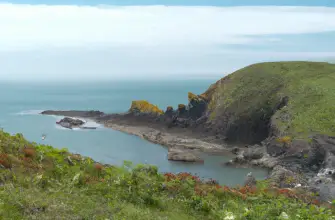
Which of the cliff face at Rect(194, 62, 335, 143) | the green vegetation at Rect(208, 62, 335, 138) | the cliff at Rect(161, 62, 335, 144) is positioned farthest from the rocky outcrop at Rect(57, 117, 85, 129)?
the green vegetation at Rect(208, 62, 335, 138)

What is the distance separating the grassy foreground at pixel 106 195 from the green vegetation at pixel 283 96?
1692 inches

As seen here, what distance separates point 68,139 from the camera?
2923 inches

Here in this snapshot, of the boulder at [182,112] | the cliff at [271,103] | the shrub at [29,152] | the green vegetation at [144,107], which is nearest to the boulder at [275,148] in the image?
the cliff at [271,103]

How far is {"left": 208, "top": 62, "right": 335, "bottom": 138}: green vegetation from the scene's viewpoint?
197 ft

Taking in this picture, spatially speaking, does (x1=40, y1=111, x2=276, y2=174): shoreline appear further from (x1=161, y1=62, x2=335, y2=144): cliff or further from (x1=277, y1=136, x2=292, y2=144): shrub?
(x1=161, y1=62, x2=335, y2=144): cliff

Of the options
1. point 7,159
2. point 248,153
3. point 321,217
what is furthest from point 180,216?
point 248,153

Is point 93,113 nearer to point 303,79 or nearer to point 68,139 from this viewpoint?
point 68,139

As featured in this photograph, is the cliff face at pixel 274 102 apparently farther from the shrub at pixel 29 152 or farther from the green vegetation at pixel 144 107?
the shrub at pixel 29 152

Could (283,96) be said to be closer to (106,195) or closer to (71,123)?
(71,123)

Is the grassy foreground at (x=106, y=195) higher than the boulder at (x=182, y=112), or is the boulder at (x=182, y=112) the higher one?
the grassy foreground at (x=106, y=195)

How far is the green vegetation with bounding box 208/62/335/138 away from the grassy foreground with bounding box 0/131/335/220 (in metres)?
43.0

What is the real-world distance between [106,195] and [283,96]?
64454mm

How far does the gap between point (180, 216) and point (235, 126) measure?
57.8 m

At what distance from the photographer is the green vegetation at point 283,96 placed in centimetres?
6006
